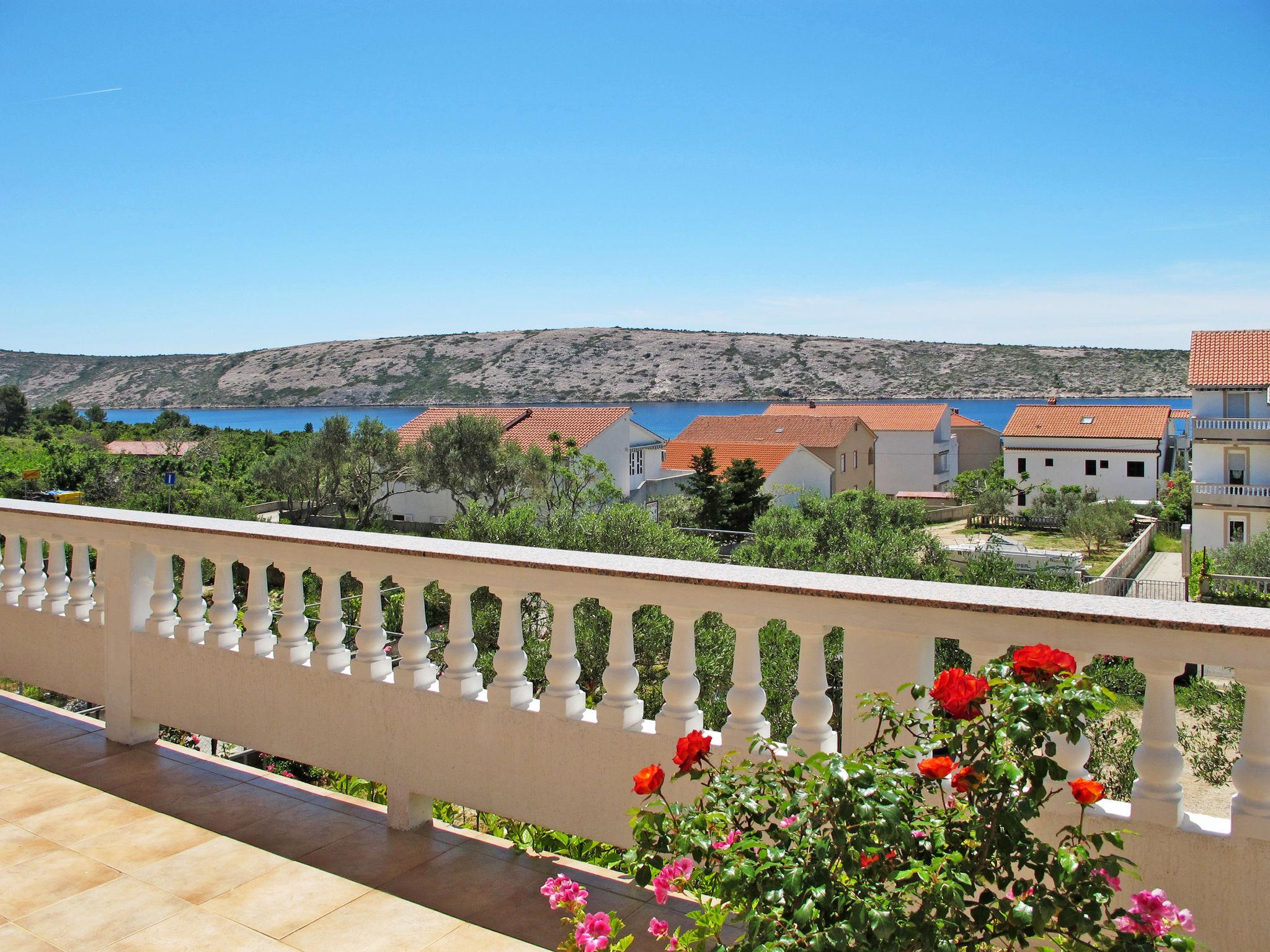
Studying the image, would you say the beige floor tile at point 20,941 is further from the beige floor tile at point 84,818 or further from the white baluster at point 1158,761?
the white baluster at point 1158,761

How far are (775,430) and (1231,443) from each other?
25.4 meters

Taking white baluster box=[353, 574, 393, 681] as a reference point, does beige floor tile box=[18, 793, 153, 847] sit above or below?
below

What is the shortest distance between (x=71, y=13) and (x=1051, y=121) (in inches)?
2647

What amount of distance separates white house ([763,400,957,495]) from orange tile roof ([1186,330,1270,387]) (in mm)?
26741

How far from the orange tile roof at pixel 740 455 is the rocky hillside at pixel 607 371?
225 feet

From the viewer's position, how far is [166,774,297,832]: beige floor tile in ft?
10.6

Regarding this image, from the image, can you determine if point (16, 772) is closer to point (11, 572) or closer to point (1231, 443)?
point (11, 572)

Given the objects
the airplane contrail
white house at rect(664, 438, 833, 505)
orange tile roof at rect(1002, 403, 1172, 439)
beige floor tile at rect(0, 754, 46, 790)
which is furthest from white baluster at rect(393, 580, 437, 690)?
orange tile roof at rect(1002, 403, 1172, 439)

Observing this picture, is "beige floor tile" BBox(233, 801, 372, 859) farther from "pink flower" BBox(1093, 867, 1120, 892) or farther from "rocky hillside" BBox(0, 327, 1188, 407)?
"rocky hillside" BBox(0, 327, 1188, 407)

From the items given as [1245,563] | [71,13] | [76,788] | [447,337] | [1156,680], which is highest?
[447,337]

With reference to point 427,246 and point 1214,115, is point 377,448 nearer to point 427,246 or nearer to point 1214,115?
point 427,246

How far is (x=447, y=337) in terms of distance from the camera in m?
140

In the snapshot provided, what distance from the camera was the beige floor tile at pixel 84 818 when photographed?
3.13m

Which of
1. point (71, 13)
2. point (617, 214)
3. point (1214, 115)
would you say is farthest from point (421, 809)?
point (617, 214)
